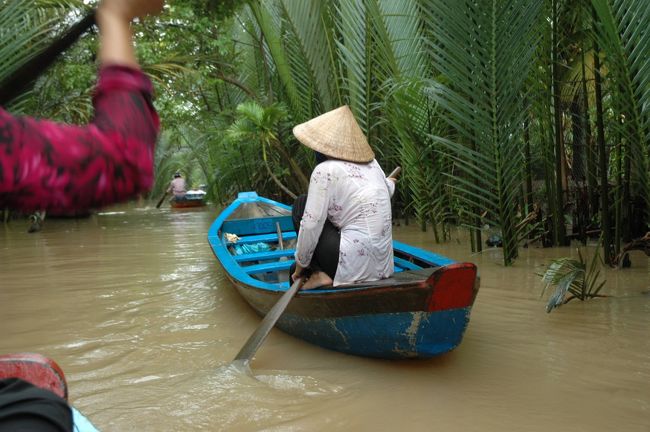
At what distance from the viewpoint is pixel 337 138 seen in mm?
3154

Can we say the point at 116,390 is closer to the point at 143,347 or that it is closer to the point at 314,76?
the point at 143,347

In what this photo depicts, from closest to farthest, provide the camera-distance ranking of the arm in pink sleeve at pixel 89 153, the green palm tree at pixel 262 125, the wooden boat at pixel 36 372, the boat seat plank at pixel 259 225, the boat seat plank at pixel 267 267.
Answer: the arm in pink sleeve at pixel 89 153 < the wooden boat at pixel 36 372 < the boat seat plank at pixel 267 267 < the boat seat plank at pixel 259 225 < the green palm tree at pixel 262 125

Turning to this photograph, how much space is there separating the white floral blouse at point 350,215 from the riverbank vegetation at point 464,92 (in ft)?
4.55

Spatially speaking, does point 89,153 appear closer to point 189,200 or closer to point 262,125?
point 262,125

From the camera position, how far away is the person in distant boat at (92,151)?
0.73m

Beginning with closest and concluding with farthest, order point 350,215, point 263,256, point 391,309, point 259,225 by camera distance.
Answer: point 391,309 < point 350,215 < point 263,256 < point 259,225

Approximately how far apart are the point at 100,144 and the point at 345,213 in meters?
2.37

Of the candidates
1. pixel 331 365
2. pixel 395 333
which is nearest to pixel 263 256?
pixel 331 365

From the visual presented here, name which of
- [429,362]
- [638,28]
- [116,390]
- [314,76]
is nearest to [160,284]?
[116,390]

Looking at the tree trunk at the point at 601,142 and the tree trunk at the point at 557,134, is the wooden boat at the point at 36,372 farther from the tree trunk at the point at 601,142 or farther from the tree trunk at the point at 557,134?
the tree trunk at the point at 557,134

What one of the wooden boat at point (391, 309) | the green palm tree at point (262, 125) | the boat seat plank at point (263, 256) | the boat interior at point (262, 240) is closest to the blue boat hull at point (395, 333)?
the wooden boat at point (391, 309)

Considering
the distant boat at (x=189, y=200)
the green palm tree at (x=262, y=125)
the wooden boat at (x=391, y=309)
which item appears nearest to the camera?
the wooden boat at (x=391, y=309)

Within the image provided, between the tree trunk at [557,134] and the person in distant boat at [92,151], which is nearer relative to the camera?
the person in distant boat at [92,151]

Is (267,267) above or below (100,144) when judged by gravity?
below
